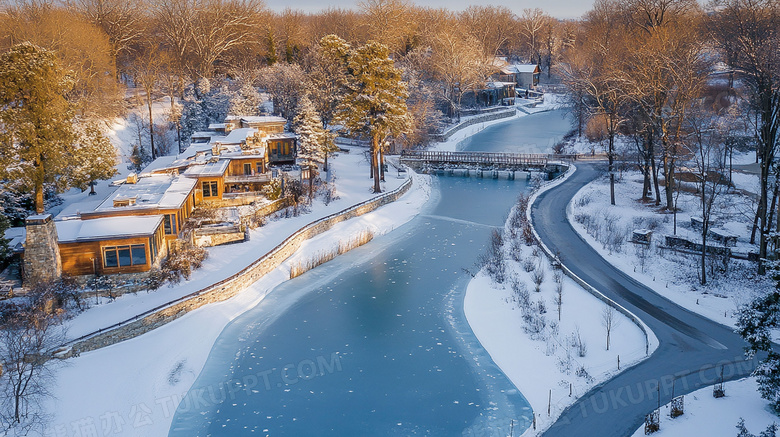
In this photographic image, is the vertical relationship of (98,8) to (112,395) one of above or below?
above

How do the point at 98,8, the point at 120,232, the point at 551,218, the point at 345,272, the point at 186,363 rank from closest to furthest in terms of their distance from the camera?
the point at 186,363 → the point at 120,232 → the point at 345,272 → the point at 551,218 → the point at 98,8

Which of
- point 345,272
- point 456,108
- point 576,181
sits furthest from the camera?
point 456,108

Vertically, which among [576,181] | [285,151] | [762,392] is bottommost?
[762,392]

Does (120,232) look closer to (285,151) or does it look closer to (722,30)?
(285,151)

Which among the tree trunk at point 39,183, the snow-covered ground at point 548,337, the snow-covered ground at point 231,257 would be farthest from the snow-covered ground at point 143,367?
the snow-covered ground at point 548,337

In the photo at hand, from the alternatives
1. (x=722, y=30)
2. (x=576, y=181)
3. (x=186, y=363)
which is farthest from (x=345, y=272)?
(x=722, y=30)

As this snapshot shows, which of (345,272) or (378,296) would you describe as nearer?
(378,296)

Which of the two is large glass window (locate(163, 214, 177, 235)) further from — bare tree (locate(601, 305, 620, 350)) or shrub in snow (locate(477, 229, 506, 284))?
bare tree (locate(601, 305, 620, 350))
